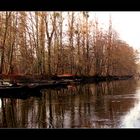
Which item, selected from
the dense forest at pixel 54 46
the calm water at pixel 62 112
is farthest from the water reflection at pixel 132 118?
the dense forest at pixel 54 46

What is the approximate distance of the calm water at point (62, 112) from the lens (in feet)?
21.7

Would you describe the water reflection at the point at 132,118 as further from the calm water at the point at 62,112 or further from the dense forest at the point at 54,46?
the dense forest at the point at 54,46

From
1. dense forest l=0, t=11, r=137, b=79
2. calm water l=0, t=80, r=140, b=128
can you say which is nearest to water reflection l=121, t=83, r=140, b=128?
calm water l=0, t=80, r=140, b=128

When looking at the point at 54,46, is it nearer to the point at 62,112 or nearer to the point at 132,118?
the point at 62,112

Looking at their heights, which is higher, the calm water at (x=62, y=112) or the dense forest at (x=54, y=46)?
→ the dense forest at (x=54, y=46)

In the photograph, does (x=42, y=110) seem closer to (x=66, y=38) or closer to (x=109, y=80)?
(x=66, y=38)

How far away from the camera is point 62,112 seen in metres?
8.08

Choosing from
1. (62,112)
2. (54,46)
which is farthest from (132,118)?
(54,46)

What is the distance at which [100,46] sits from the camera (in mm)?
9812

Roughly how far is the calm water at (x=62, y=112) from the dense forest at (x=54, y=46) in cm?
82

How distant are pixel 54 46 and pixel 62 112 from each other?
97.4 inches

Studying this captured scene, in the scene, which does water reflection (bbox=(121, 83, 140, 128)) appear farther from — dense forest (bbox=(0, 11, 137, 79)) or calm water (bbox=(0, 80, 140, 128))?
dense forest (bbox=(0, 11, 137, 79))

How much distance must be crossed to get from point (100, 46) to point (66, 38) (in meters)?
0.94

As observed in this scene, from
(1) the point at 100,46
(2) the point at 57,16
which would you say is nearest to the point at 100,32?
(1) the point at 100,46
